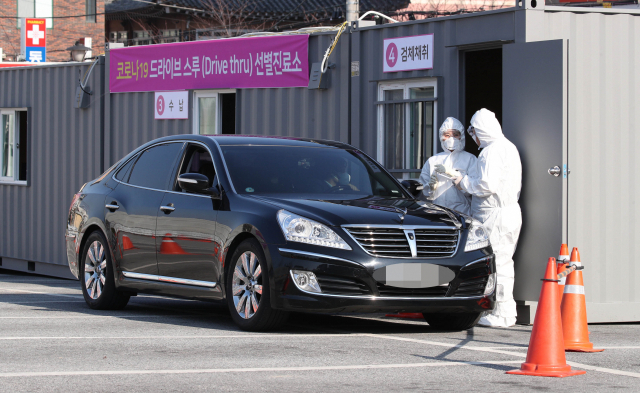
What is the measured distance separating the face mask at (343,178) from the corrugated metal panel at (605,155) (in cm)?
207

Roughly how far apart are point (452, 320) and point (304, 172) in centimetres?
175

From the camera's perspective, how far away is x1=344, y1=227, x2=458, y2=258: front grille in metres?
7.90

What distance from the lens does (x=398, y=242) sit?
7.98 metres

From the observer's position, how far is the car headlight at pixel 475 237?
329 inches

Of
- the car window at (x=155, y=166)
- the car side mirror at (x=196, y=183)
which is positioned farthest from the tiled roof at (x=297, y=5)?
the car side mirror at (x=196, y=183)

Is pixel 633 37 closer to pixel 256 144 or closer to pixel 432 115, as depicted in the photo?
pixel 432 115

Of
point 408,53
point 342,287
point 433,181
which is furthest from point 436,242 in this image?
point 408,53

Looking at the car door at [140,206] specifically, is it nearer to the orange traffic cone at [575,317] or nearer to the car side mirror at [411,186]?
the car side mirror at [411,186]

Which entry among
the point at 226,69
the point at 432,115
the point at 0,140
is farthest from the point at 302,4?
the point at 432,115

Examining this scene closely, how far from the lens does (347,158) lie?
9523 mm

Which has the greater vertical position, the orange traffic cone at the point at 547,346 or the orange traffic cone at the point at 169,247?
the orange traffic cone at the point at 169,247

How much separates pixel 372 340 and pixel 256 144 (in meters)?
2.27

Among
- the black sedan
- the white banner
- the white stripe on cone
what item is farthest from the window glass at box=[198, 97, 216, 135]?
the white stripe on cone

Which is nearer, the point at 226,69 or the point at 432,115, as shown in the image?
the point at 432,115
